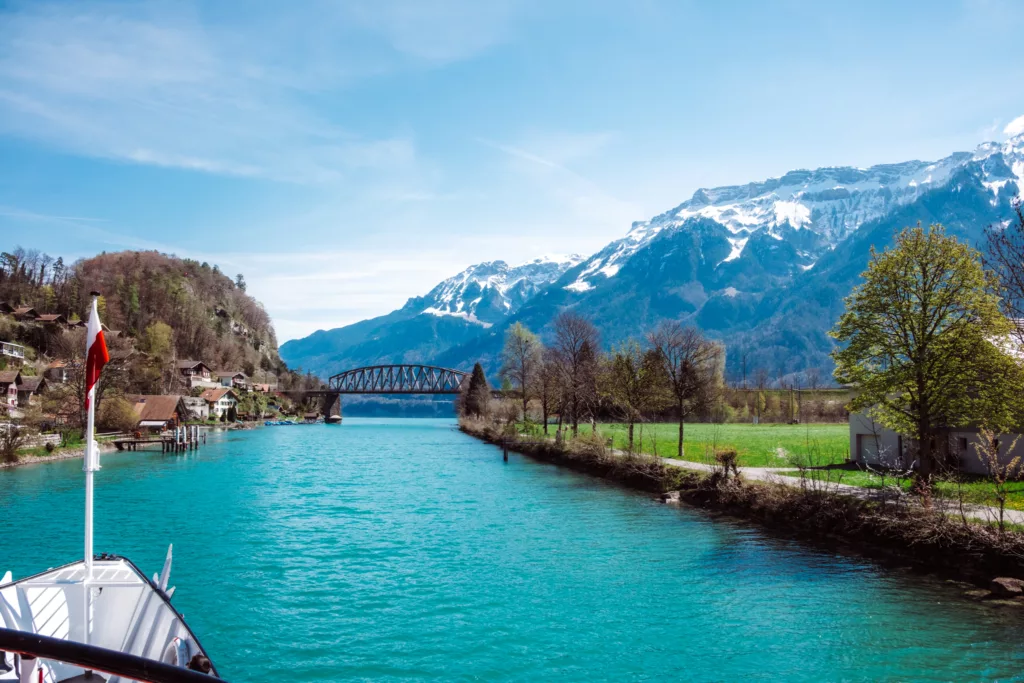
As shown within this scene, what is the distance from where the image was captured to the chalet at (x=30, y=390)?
81.9 meters

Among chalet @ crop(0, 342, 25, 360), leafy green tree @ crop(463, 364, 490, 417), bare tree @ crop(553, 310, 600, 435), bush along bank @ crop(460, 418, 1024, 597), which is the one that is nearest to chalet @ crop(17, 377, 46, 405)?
chalet @ crop(0, 342, 25, 360)

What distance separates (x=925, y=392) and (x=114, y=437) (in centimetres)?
8041

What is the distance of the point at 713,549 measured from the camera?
25.6m

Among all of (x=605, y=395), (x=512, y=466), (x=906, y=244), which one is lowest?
(x=512, y=466)

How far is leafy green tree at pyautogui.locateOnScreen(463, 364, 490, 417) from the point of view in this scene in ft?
378

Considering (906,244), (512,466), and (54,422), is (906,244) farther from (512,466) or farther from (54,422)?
(54,422)

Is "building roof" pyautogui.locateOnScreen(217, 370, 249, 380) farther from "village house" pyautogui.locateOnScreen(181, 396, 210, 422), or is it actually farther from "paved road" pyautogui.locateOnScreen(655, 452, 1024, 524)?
"paved road" pyautogui.locateOnScreen(655, 452, 1024, 524)

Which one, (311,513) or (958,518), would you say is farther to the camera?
(311,513)

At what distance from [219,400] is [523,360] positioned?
3009 inches

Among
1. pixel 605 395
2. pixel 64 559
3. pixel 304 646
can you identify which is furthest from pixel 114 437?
pixel 304 646

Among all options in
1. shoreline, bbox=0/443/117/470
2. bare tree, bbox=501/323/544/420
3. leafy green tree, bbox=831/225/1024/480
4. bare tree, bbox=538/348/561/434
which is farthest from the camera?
bare tree, bbox=501/323/544/420

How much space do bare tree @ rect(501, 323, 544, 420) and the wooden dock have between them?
39155mm

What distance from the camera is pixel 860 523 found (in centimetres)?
2559

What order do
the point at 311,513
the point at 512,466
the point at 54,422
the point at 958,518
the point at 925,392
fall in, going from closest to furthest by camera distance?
1. the point at 958,518
2. the point at 925,392
3. the point at 311,513
4. the point at 512,466
5. the point at 54,422
